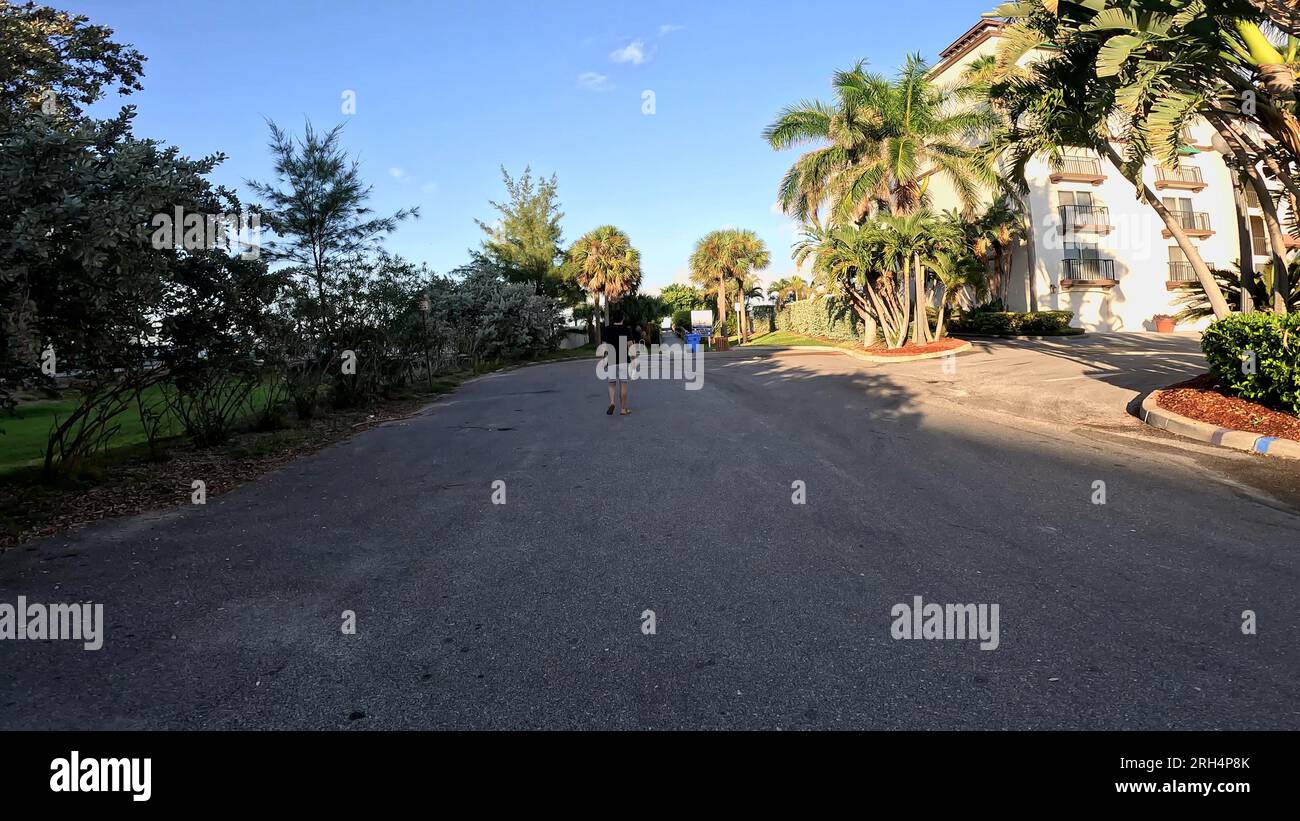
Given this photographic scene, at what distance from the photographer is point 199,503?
22.5ft

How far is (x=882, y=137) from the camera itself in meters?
25.9

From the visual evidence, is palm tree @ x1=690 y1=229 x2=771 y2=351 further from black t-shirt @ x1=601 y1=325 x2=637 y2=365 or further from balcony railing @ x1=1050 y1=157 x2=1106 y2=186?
black t-shirt @ x1=601 y1=325 x2=637 y2=365

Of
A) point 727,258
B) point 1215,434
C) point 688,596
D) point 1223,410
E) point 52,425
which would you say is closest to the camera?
point 688,596

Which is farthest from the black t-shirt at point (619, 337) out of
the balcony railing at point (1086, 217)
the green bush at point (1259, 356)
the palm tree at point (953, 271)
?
the balcony railing at point (1086, 217)

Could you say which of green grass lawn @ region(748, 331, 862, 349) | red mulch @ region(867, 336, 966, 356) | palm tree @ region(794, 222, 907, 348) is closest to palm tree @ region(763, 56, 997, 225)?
palm tree @ region(794, 222, 907, 348)

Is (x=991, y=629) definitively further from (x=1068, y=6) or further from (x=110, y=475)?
(x=1068, y=6)

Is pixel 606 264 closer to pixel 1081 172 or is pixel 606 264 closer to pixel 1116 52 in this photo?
pixel 1081 172

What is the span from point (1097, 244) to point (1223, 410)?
2798 cm

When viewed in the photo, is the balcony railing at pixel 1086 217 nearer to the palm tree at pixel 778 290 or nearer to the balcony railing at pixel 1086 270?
the balcony railing at pixel 1086 270

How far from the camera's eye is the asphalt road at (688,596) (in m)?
2.96

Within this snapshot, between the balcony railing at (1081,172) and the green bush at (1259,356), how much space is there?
86.2ft

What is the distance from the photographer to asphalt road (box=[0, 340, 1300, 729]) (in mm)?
2959

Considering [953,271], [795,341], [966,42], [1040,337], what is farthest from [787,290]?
[953,271]
